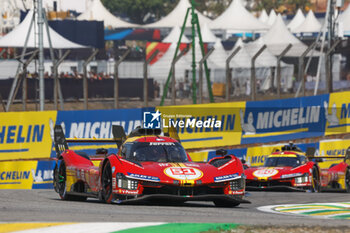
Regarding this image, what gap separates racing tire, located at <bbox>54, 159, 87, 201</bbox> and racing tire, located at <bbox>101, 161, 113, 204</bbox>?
62.5 inches

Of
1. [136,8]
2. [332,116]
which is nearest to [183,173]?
[332,116]

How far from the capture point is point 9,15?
151ft

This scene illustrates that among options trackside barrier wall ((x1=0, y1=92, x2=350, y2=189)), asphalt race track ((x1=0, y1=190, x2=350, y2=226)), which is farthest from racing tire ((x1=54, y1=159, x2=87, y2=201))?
trackside barrier wall ((x1=0, y1=92, x2=350, y2=189))

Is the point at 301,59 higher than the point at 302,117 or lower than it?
higher

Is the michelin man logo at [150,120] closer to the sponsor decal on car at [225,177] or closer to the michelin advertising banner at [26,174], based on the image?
the sponsor decal on car at [225,177]

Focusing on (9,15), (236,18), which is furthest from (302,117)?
(236,18)

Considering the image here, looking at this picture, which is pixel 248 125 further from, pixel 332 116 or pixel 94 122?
pixel 94 122

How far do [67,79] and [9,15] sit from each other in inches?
717

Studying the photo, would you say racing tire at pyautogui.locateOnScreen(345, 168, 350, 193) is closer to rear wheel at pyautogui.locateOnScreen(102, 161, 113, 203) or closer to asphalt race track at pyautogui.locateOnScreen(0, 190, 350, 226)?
asphalt race track at pyautogui.locateOnScreen(0, 190, 350, 226)

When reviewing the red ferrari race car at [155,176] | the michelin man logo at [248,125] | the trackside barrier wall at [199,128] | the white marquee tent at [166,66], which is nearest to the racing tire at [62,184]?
the red ferrari race car at [155,176]

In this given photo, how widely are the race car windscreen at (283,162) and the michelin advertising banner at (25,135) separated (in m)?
5.78

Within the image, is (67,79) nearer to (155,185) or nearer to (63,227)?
(155,185)

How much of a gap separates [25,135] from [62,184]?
6.54 metres

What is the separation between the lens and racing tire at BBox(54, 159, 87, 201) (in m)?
14.2
